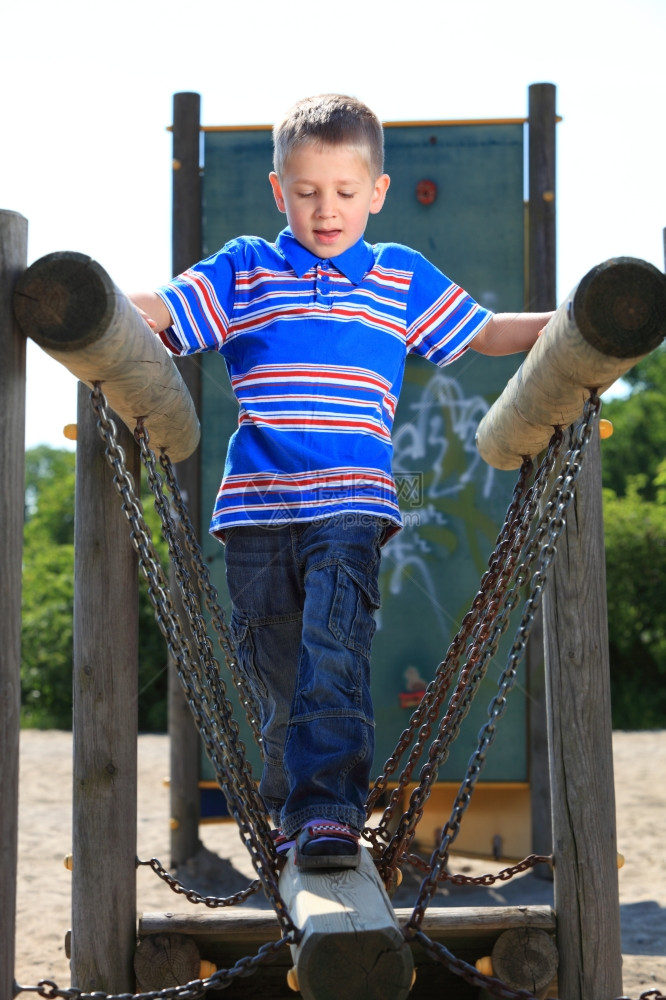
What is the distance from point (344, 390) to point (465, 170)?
13.1ft

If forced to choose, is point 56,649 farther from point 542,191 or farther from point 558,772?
point 558,772

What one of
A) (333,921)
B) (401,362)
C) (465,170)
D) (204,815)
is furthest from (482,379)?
(333,921)

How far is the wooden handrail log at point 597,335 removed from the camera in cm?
186

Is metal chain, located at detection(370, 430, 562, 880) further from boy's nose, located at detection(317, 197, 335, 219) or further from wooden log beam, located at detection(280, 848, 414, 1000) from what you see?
boy's nose, located at detection(317, 197, 335, 219)

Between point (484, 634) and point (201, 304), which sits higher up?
point (201, 304)

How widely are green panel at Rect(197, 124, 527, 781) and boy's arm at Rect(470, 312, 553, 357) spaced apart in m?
3.27

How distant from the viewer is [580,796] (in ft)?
8.87

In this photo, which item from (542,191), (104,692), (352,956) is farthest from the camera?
(542,191)

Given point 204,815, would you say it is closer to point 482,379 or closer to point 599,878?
point 482,379

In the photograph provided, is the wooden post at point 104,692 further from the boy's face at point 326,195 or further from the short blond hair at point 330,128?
the short blond hair at point 330,128

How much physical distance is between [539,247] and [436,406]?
39.5 inches

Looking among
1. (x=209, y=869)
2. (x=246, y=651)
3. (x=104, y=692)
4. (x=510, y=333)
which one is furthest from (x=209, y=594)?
(x=209, y=869)

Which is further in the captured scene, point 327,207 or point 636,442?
point 636,442

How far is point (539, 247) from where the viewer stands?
235 inches
